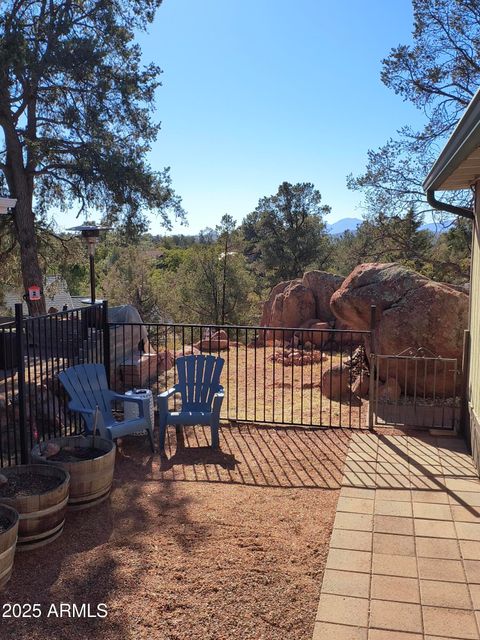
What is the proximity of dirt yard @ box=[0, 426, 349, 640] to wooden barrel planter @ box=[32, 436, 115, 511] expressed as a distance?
9 cm

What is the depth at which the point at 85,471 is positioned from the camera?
3732 mm

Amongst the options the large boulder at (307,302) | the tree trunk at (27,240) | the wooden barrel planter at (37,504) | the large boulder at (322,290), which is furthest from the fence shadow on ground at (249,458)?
the large boulder at (322,290)

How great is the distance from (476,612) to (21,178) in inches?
457

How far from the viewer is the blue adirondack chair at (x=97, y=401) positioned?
4.82 metres

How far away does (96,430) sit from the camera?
484cm

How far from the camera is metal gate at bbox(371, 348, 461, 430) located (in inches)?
248

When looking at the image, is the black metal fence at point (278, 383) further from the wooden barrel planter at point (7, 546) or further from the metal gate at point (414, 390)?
the wooden barrel planter at point (7, 546)

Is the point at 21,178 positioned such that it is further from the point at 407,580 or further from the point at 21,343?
the point at 407,580

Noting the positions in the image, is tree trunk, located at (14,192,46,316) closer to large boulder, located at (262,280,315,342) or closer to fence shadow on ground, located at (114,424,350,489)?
large boulder, located at (262,280,315,342)

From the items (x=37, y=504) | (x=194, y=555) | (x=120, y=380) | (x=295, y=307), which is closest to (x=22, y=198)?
(x=120, y=380)

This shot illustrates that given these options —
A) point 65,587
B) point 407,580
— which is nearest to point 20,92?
point 65,587

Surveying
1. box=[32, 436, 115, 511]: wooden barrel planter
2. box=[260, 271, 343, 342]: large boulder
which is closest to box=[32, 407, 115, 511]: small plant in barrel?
box=[32, 436, 115, 511]: wooden barrel planter

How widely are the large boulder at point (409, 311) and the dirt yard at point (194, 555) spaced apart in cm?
227

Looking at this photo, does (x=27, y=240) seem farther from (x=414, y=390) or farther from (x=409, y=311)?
(x=414, y=390)
